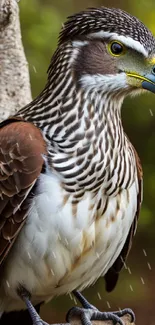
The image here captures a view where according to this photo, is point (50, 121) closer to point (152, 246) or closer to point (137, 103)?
point (137, 103)

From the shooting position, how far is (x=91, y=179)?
16.7ft

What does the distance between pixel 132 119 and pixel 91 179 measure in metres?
3.02

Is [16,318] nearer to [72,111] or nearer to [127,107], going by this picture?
[72,111]

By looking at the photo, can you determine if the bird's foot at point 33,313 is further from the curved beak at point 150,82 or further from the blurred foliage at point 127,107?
the blurred foliage at point 127,107

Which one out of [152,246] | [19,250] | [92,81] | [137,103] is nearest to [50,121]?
[92,81]

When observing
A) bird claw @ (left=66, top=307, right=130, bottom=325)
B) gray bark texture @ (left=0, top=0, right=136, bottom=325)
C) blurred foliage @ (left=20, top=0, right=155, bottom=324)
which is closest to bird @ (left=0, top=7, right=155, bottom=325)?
bird claw @ (left=66, top=307, right=130, bottom=325)

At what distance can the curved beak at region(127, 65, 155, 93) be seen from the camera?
5.14 m

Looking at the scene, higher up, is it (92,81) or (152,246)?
(92,81)

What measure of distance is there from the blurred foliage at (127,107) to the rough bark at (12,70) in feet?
3.25

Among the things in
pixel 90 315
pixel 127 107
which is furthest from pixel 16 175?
pixel 127 107

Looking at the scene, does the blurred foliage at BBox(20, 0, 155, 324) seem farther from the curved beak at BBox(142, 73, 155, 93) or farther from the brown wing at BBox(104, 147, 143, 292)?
the curved beak at BBox(142, 73, 155, 93)

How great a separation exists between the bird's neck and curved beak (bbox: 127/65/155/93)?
12 cm

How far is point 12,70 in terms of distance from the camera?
6430mm

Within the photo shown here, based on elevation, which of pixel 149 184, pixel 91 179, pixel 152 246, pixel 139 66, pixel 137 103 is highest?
pixel 139 66
